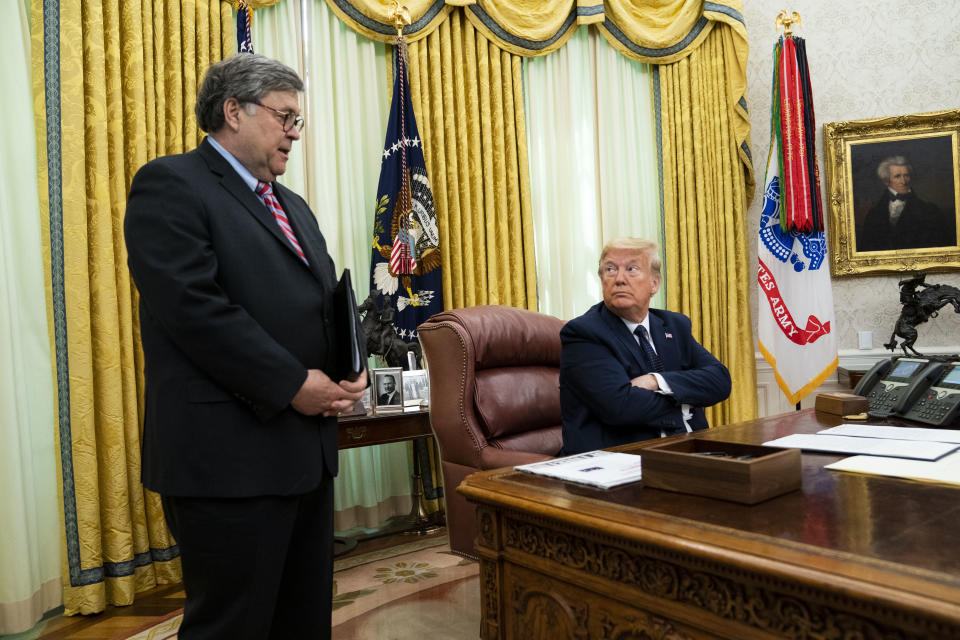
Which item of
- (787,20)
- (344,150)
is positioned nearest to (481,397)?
(344,150)

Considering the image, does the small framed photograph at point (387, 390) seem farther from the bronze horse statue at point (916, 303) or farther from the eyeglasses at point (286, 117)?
the bronze horse statue at point (916, 303)

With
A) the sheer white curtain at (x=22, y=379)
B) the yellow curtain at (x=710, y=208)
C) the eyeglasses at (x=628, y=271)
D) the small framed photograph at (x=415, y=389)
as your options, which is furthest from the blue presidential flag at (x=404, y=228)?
the yellow curtain at (x=710, y=208)

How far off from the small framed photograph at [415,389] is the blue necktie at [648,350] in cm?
150

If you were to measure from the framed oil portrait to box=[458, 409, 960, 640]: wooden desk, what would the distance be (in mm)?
4084

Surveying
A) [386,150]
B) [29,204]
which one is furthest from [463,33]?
[29,204]

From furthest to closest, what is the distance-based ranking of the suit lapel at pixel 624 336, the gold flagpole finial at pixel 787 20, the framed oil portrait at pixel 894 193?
the framed oil portrait at pixel 894 193, the gold flagpole finial at pixel 787 20, the suit lapel at pixel 624 336

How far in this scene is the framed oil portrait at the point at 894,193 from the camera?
4750mm

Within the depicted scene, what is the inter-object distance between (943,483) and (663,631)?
59 cm

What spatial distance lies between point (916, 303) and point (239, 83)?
14.2 feet

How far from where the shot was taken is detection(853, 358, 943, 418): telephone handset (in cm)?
197

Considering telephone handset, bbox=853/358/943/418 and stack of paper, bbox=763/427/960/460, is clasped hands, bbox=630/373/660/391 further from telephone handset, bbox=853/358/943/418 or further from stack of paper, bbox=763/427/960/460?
telephone handset, bbox=853/358/943/418

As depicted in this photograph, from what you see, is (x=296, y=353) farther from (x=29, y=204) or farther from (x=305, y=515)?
(x=29, y=204)

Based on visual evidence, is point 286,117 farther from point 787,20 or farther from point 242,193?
point 787,20

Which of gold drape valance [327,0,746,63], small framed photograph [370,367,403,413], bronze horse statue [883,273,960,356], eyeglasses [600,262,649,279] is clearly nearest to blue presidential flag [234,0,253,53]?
gold drape valance [327,0,746,63]
